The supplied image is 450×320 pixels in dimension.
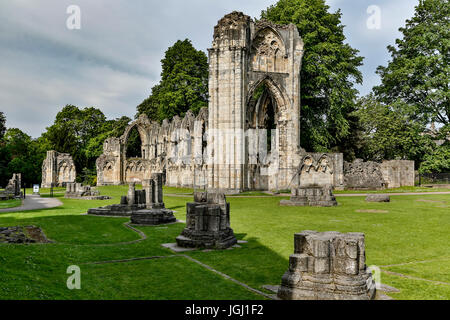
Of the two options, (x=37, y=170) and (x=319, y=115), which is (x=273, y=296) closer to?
(x=319, y=115)

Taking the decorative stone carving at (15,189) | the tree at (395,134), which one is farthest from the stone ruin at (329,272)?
the tree at (395,134)

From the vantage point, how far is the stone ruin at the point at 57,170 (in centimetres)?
3938

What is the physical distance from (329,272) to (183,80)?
4121cm

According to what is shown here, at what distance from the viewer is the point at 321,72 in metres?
30.8

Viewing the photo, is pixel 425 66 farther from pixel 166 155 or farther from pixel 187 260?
pixel 187 260

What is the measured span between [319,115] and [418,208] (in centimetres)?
1928

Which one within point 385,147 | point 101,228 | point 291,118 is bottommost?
point 101,228

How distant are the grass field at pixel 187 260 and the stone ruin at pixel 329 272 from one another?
50 centimetres

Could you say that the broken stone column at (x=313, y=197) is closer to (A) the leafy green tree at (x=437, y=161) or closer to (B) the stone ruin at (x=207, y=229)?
(B) the stone ruin at (x=207, y=229)

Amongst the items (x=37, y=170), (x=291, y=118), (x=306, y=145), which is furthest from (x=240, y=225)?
(x=37, y=170)

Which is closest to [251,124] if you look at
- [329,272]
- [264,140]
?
[264,140]

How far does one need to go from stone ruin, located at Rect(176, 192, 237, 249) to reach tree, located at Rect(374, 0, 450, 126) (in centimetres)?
2879

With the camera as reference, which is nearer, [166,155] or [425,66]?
[425,66]

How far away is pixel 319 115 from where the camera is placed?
32.7m
